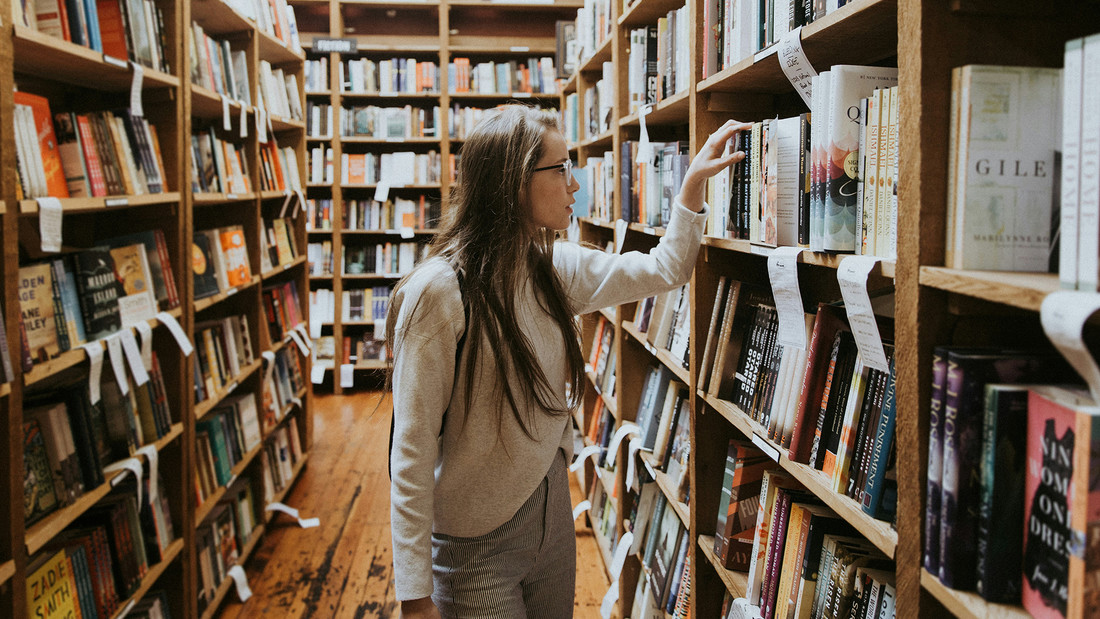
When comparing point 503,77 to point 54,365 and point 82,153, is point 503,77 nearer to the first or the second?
point 82,153

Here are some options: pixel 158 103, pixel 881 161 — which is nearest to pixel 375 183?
pixel 158 103

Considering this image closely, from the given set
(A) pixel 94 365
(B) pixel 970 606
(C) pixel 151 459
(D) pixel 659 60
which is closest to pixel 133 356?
(A) pixel 94 365

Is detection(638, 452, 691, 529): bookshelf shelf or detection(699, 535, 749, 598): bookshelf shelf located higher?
detection(638, 452, 691, 529): bookshelf shelf

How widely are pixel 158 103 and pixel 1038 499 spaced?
2.31 metres

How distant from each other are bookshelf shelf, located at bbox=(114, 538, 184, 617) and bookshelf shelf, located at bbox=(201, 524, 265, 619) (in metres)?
0.28

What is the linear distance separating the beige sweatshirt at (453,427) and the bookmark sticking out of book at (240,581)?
5.33 ft

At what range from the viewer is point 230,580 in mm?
2662

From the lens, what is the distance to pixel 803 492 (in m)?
1.31

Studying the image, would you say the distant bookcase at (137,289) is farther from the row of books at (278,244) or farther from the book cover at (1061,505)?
the book cover at (1061,505)

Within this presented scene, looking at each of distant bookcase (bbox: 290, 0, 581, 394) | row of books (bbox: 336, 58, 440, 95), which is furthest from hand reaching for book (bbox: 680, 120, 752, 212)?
row of books (bbox: 336, 58, 440, 95)

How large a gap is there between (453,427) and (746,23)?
93 centimetres

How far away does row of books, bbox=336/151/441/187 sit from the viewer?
5.61 meters

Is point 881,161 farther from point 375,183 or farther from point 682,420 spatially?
point 375,183

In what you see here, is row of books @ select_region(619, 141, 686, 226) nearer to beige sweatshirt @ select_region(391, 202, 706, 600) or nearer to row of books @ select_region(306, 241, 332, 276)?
beige sweatshirt @ select_region(391, 202, 706, 600)
